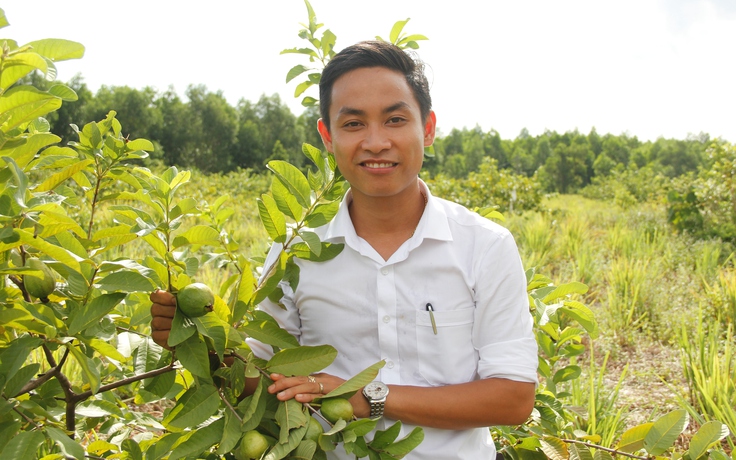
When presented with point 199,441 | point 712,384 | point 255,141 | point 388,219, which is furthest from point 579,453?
point 255,141

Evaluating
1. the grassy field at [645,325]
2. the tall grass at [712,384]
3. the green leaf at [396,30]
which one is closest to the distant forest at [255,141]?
the grassy field at [645,325]

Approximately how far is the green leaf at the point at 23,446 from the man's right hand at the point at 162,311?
228mm

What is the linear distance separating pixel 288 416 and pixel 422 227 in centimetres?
53

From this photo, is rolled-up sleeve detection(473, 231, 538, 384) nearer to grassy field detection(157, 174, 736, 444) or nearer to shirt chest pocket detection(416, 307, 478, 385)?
shirt chest pocket detection(416, 307, 478, 385)

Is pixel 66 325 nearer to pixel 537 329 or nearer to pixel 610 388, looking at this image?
pixel 537 329

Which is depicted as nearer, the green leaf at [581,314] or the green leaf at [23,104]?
the green leaf at [23,104]

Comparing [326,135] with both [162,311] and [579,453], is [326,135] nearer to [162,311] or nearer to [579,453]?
[162,311]

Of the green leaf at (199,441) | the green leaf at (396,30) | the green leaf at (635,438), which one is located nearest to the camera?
the green leaf at (199,441)

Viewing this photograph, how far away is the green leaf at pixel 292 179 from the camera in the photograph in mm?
1062

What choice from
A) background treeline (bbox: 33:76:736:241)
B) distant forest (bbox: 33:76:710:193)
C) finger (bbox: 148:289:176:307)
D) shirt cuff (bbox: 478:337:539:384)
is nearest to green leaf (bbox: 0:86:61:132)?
finger (bbox: 148:289:176:307)

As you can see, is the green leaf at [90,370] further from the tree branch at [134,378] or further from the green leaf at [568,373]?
the green leaf at [568,373]

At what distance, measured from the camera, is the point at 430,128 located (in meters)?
1.38

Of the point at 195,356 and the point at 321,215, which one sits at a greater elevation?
the point at 321,215

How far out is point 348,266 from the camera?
4.11 ft
